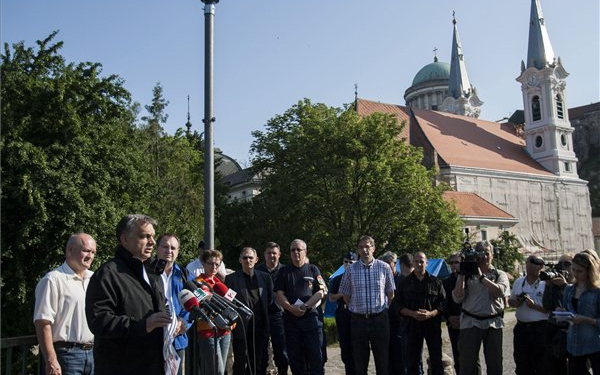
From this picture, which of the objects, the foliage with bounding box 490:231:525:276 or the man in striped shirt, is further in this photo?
the foliage with bounding box 490:231:525:276

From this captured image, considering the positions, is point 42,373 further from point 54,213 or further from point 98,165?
point 98,165

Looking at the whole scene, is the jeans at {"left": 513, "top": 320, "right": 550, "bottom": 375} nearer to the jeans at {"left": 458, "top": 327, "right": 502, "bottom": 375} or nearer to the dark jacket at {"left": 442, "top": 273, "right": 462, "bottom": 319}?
the jeans at {"left": 458, "top": 327, "right": 502, "bottom": 375}

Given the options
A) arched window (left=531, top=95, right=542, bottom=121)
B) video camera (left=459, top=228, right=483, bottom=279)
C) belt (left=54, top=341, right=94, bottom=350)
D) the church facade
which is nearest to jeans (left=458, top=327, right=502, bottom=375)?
video camera (left=459, top=228, right=483, bottom=279)

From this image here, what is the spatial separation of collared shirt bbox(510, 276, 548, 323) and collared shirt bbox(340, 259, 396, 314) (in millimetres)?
1681

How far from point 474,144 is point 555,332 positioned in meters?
63.6

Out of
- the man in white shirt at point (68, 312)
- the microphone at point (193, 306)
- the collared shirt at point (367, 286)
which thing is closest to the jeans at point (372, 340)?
the collared shirt at point (367, 286)

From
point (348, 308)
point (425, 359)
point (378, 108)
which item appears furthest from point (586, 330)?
point (378, 108)

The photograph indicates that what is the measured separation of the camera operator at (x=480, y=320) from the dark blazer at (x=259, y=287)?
2505 mm

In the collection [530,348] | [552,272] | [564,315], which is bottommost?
[530,348]

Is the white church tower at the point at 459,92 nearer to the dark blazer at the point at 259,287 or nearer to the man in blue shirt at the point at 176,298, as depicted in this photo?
the dark blazer at the point at 259,287

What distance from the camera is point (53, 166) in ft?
60.2

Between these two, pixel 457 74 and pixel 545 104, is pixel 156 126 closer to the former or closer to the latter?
pixel 545 104

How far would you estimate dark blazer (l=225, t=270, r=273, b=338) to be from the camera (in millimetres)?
8273

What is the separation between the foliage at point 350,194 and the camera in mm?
31609
